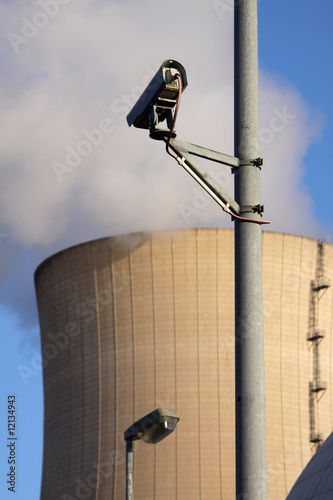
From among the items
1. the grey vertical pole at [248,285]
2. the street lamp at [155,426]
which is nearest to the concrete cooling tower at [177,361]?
the street lamp at [155,426]

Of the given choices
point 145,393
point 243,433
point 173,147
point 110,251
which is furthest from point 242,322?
point 110,251

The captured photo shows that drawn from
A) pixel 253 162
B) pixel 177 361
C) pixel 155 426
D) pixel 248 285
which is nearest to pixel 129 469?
pixel 155 426

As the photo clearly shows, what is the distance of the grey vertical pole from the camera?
376cm

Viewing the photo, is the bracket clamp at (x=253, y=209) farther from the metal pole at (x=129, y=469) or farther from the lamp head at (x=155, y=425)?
the metal pole at (x=129, y=469)

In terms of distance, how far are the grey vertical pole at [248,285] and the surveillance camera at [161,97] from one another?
343mm

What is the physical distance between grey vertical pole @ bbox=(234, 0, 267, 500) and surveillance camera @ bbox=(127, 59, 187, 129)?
34 centimetres

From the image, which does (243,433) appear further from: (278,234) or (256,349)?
Result: (278,234)

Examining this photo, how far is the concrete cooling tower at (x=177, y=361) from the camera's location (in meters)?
21.4

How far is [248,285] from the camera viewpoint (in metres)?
3.97

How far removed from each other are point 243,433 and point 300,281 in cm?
1954

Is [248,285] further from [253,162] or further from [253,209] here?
[253,162]

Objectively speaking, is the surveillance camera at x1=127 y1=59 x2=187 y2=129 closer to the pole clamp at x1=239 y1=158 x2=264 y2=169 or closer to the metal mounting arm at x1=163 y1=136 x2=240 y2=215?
the metal mounting arm at x1=163 y1=136 x2=240 y2=215

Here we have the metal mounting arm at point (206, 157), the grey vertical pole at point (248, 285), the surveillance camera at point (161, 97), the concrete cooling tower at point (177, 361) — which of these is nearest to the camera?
the grey vertical pole at point (248, 285)

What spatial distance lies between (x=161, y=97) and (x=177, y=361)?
1831cm
